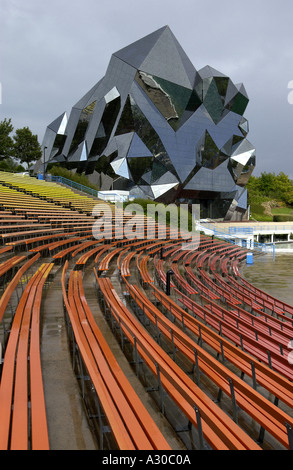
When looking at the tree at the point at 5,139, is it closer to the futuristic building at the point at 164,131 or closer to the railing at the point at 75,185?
the futuristic building at the point at 164,131

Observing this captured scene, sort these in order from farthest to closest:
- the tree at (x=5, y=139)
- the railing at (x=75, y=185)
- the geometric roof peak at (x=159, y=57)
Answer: the tree at (x=5, y=139), the geometric roof peak at (x=159, y=57), the railing at (x=75, y=185)

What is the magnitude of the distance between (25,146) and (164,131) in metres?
28.6

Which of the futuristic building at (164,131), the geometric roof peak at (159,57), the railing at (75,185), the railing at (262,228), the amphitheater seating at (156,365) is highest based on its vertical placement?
the geometric roof peak at (159,57)

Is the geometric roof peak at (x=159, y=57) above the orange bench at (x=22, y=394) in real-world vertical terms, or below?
above

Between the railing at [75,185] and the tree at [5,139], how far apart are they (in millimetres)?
19441

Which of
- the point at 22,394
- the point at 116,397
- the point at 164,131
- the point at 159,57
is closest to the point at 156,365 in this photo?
the point at 116,397

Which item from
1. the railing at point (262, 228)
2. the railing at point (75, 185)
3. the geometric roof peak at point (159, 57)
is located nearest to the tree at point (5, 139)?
the railing at point (75, 185)

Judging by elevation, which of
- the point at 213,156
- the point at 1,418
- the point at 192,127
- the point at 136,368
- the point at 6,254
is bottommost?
the point at 136,368

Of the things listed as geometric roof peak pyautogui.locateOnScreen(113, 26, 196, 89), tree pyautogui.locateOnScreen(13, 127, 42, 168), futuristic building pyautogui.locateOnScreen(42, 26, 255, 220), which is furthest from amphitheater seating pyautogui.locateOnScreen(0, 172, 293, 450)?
tree pyautogui.locateOnScreen(13, 127, 42, 168)

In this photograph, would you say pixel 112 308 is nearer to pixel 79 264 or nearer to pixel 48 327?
pixel 48 327

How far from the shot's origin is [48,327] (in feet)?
19.0

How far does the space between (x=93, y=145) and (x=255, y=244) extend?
73.4ft

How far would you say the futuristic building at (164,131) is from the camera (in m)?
35.1
